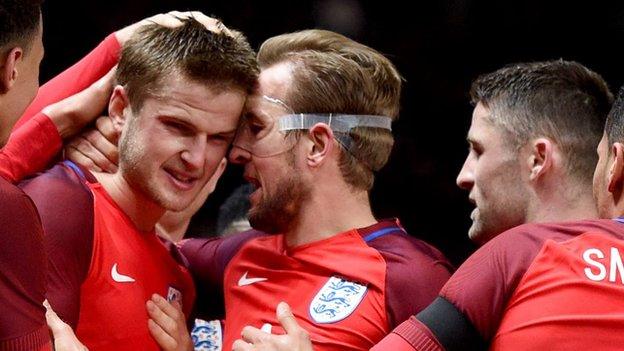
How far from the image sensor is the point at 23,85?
2.05 metres

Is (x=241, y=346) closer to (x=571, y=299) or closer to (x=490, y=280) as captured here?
(x=490, y=280)

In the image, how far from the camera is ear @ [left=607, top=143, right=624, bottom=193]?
7.98 feet

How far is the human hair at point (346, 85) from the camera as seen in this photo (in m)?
3.06

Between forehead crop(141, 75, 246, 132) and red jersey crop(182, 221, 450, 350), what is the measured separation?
0.45m

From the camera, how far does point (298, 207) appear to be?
3047mm

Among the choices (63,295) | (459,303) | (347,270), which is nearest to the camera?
(459,303)

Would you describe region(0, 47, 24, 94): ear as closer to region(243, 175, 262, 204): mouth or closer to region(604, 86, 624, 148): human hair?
region(243, 175, 262, 204): mouth

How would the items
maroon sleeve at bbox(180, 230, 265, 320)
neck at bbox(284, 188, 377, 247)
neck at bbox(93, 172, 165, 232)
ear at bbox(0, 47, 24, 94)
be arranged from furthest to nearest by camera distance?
maroon sleeve at bbox(180, 230, 265, 320) < neck at bbox(284, 188, 377, 247) < neck at bbox(93, 172, 165, 232) < ear at bbox(0, 47, 24, 94)

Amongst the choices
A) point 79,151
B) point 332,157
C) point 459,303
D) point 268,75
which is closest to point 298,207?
point 332,157

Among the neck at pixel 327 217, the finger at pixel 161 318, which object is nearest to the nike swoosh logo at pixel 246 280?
the neck at pixel 327 217

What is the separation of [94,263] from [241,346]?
1.48 ft

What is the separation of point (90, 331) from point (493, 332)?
3.52 ft

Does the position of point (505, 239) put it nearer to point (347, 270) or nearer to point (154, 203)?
point (347, 270)

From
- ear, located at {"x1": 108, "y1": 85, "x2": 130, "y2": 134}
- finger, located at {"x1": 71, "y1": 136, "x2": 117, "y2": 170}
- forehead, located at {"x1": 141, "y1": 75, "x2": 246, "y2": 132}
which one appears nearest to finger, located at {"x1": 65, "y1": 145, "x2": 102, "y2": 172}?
finger, located at {"x1": 71, "y1": 136, "x2": 117, "y2": 170}
